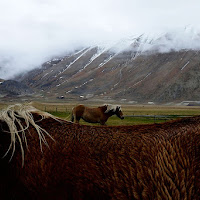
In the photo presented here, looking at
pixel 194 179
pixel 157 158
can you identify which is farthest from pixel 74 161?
pixel 194 179

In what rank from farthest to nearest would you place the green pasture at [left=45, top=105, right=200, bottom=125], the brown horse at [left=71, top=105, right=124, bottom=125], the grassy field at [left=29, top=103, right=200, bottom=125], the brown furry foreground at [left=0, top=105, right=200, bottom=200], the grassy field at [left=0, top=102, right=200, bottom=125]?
the grassy field at [left=29, top=103, right=200, bottom=125] < the green pasture at [left=45, top=105, right=200, bottom=125] < the grassy field at [left=0, top=102, right=200, bottom=125] < the brown horse at [left=71, top=105, right=124, bottom=125] < the brown furry foreground at [left=0, top=105, right=200, bottom=200]

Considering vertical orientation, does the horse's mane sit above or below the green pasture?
above

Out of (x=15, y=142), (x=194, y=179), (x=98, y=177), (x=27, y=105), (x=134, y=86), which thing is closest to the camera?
(x=194, y=179)

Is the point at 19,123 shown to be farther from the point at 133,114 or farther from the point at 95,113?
the point at 133,114

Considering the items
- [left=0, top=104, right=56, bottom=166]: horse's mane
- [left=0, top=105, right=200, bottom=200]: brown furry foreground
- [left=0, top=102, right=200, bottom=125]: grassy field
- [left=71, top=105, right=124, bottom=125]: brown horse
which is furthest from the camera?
[left=0, top=102, right=200, bottom=125]: grassy field

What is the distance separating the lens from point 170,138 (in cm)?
214

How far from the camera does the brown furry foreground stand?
186cm

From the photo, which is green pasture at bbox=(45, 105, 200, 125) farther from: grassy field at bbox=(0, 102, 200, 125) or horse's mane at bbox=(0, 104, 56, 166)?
horse's mane at bbox=(0, 104, 56, 166)

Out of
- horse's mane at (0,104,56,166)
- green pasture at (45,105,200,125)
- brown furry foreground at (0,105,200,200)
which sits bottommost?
green pasture at (45,105,200,125)

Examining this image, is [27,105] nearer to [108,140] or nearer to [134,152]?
[108,140]

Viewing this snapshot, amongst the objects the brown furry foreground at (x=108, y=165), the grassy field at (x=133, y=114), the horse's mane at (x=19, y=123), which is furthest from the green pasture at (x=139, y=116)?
the brown furry foreground at (x=108, y=165)

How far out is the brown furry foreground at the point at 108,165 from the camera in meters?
1.86

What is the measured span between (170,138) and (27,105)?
75.4 inches

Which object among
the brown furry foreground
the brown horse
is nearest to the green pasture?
the brown horse
